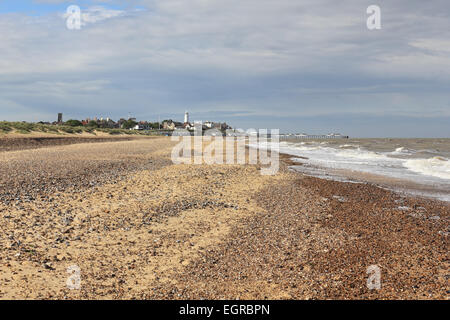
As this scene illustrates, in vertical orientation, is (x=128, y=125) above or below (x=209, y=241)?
above

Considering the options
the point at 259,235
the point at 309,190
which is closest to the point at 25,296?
the point at 259,235

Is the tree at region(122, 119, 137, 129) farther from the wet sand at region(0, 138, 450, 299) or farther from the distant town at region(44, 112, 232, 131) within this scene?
the wet sand at region(0, 138, 450, 299)

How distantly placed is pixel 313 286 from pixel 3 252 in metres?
5.29

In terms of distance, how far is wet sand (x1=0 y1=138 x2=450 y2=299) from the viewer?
5562 mm

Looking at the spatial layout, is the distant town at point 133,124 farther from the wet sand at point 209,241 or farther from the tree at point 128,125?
the wet sand at point 209,241

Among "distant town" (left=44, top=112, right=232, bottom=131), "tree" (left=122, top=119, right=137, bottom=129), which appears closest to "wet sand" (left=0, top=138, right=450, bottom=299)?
"distant town" (left=44, top=112, right=232, bottom=131)

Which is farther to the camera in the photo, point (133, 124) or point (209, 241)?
point (133, 124)

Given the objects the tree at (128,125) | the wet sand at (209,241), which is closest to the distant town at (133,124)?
the tree at (128,125)

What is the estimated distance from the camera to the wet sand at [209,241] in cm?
556

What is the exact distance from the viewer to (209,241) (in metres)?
7.82

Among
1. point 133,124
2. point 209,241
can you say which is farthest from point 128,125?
point 209,241

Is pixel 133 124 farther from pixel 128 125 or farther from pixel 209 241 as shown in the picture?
pixel 209 241
